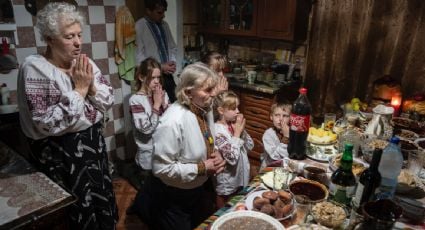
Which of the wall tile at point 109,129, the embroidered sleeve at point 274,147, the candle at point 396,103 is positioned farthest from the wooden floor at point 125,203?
the candle at point 396,103

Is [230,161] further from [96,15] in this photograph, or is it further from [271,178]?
[96,15]

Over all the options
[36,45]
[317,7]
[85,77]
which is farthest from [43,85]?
[317,7]

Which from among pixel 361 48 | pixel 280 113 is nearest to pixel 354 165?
pixel 280 113

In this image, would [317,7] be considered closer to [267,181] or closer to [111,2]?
[111,2]

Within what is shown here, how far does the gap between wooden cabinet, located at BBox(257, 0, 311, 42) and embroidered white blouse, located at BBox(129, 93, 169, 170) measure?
5.21 feet

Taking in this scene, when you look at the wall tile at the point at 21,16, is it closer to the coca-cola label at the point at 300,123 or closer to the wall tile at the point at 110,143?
the wall tile at the point at 110,143

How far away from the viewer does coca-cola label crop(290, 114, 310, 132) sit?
1462mm

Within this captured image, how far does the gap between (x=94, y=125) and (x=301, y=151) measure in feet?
3.63

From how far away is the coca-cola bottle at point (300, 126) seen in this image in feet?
4.81

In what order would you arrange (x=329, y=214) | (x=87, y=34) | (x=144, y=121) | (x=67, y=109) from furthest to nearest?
(x=87, y=34) < (x=144, y=121) < (x=67, y=109) < (x=329, y=214)

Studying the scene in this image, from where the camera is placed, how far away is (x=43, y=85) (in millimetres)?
1472

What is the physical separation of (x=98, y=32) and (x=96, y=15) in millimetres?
150

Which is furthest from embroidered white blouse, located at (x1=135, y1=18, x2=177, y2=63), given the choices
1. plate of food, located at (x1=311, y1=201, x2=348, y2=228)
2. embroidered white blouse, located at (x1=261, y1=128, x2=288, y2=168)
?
plate of food, located at (x1=311, y1=201, x2=348, y2=228)

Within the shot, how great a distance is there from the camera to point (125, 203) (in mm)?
2701
